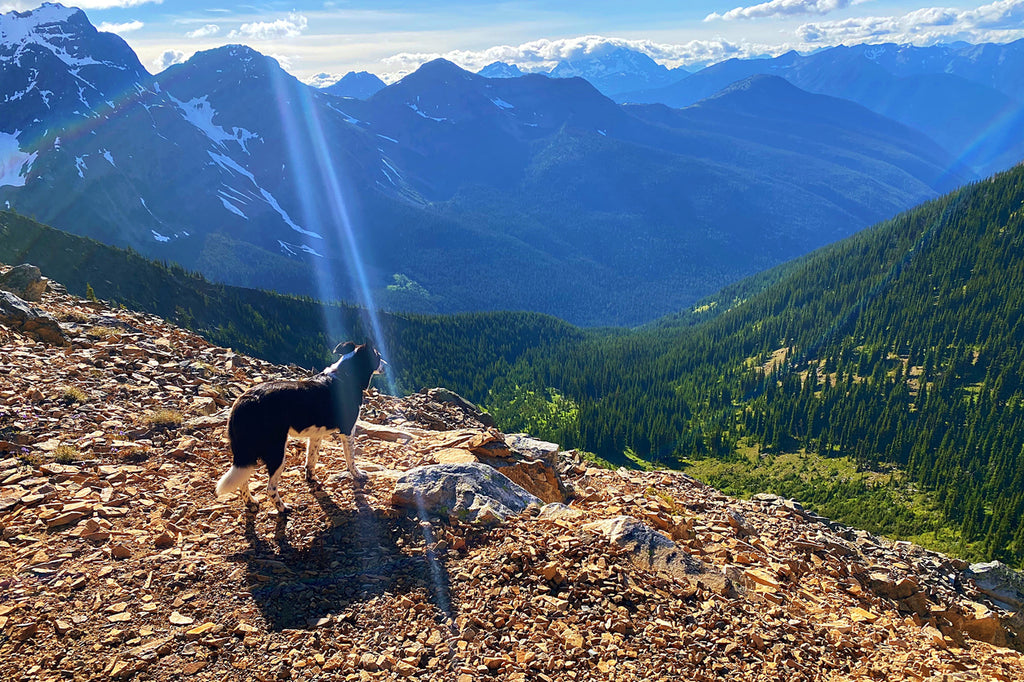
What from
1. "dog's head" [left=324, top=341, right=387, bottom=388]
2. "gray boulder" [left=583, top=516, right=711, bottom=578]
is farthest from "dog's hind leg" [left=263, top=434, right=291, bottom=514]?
"gray boulder" [left=583, top=516, right=711, bottom=578]

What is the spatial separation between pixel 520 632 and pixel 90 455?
11.8m

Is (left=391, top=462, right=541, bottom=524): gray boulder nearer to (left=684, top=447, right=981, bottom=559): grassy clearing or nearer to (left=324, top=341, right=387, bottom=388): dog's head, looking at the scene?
(left=324, top=341, right=387, bottom=388): dog's head

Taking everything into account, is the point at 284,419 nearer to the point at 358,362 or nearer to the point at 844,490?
the point at 358,362

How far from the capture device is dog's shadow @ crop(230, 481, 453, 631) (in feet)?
31.1

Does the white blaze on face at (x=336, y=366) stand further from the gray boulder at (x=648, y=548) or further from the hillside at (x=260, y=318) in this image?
the hillside at (x=260, y=318)

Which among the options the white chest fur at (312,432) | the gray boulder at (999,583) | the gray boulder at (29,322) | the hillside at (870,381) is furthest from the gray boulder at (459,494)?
the hillside at (870,381)

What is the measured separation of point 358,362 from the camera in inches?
624

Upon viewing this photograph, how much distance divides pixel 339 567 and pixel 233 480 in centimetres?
317

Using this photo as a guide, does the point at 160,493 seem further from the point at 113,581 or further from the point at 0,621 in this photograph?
the point at 0,621

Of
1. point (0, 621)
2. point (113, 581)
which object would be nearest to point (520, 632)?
point (113, 581)

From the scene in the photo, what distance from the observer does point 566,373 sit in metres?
166

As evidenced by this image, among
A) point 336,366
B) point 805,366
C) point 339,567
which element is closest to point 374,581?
point 339,567

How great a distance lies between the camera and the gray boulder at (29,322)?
21.0 m

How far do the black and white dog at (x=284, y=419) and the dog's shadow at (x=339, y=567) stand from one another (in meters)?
1.13
